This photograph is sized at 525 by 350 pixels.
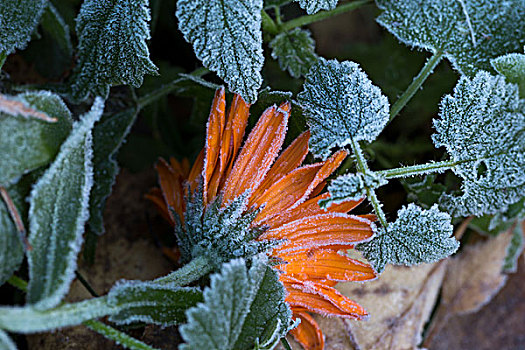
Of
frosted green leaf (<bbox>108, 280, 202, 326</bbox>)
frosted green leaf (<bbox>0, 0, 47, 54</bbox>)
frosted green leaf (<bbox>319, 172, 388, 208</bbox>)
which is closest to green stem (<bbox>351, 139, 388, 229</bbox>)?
frosted green leaf (<bbox>319, 172, 388, 208</bbox>)

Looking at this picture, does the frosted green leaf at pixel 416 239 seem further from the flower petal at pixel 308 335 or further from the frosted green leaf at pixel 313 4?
the frosted green leaf at pixel 313 4

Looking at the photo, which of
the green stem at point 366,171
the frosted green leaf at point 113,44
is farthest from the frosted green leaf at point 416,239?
the frosted green leaf at point 113,44

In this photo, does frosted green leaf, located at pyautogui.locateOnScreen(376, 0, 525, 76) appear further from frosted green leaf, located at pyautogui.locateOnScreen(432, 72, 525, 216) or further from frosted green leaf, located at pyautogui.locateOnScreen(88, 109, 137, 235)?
frosted green leaf, located at pyautogui.locateOnScreen(88, 109, 137, 235)

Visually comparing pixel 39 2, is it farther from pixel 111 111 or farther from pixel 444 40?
pixel 444 40

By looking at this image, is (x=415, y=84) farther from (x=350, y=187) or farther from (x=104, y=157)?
(x=104, y=157)

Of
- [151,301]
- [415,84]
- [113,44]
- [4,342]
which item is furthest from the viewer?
[415,84]

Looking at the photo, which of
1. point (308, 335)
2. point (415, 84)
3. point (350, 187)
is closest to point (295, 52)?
point (415, 84)
